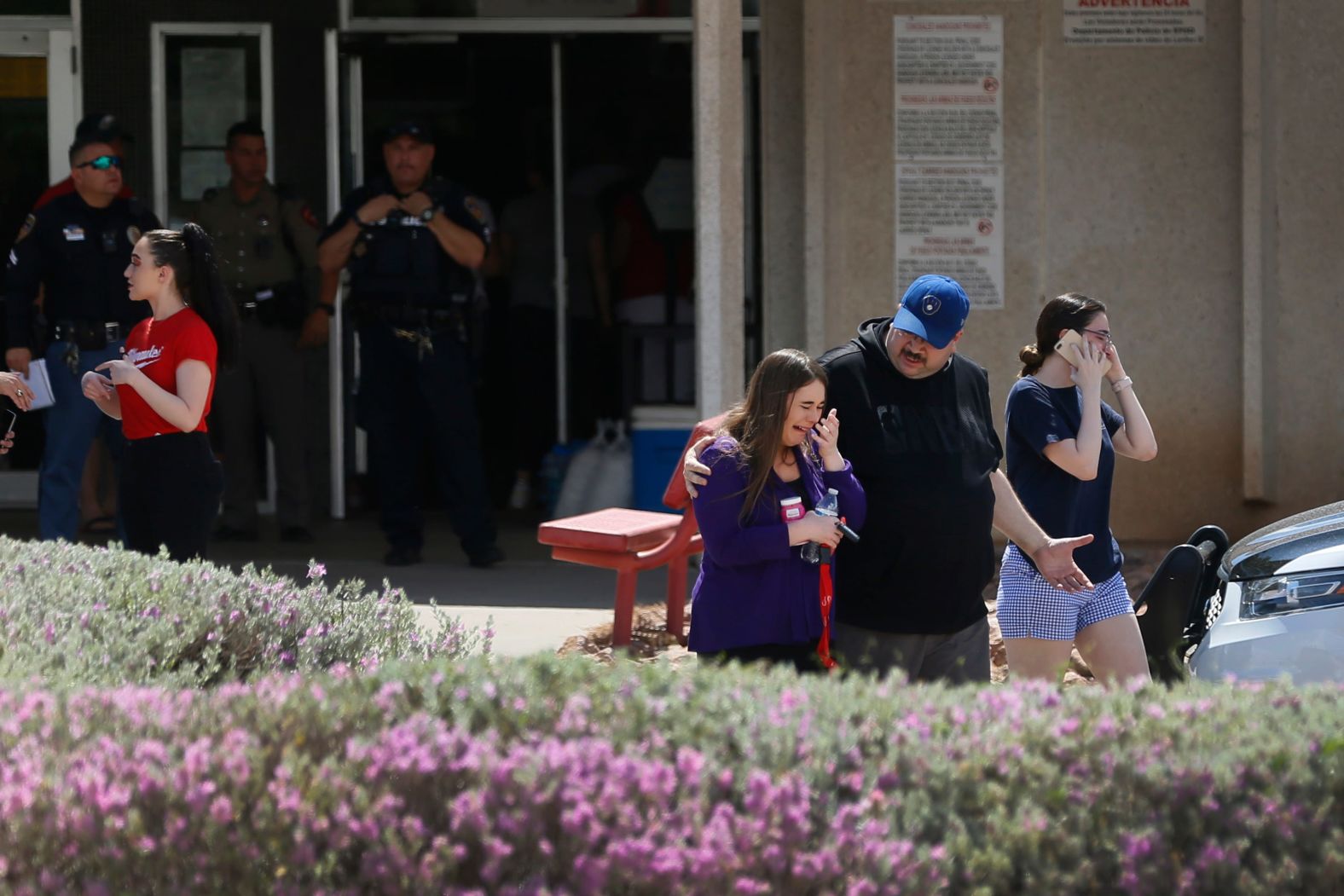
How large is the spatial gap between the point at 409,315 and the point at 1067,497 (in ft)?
13.6

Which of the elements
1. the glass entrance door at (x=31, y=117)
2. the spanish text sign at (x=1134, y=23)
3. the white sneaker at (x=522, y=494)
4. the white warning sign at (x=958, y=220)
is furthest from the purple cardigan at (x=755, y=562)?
the glass entrance door at (x=31, y=117)

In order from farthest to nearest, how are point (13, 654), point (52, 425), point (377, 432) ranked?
point (377, 432) → point (52, 425) → point (13, 654)

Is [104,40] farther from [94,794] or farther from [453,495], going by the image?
[94,794]

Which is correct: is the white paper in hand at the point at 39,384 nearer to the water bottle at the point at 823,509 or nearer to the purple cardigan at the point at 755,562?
the purple cardigan at the point at 755,562

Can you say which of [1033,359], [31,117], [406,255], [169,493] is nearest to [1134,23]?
[406,255]

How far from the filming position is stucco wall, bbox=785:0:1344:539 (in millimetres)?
9297

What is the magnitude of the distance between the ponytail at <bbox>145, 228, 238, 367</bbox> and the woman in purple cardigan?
2.27 meters

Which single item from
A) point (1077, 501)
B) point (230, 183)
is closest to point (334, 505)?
point (230, 183)

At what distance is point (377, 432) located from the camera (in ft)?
28.9

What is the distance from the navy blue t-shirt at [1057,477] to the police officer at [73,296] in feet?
14.6

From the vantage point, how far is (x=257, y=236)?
965 centimetres

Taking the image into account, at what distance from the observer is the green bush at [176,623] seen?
14.2 feet

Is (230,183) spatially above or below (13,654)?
above

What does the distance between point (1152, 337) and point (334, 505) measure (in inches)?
181
